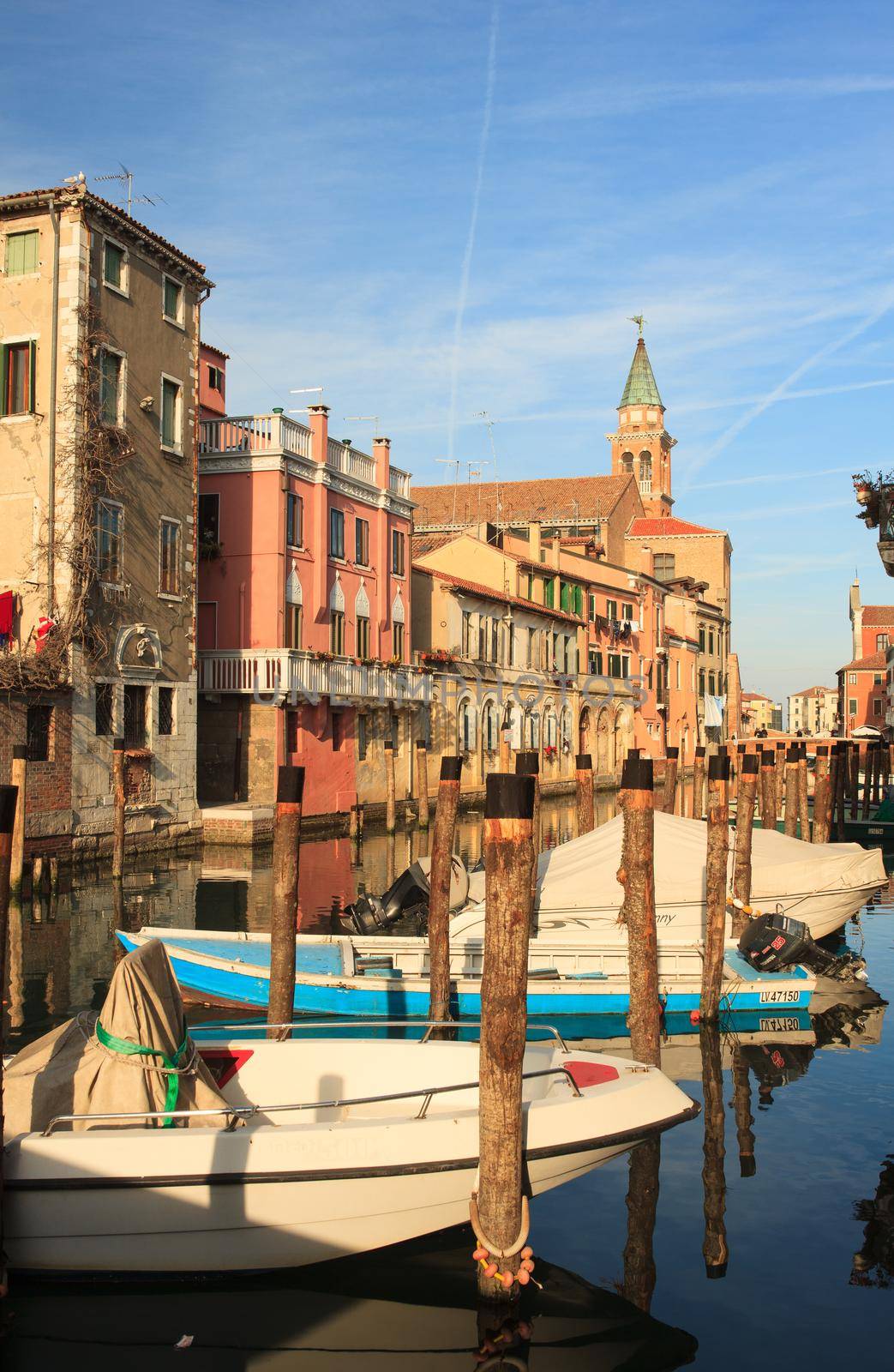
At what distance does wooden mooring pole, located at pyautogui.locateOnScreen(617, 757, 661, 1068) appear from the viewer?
34.4ft

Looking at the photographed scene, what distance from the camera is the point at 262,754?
1187 inches

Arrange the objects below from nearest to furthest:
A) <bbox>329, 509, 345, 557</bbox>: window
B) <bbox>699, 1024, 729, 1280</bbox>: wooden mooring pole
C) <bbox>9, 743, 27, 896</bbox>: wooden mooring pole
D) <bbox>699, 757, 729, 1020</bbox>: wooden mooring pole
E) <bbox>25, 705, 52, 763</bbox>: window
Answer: <bbox>699, 1024, 729, 1280</bbox>: wooden mooring pole → <bbox>699, 757, 729, 1020</bbox>: wooden mooring pole → <bbox>9, 743, 27, 896</bbox>: wooden mooring pole → <bbox>25, 705, 52, 763</bbox>: window → <bbox>329, 509, 345, 557</bbox>: window

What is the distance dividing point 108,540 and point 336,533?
972 cm

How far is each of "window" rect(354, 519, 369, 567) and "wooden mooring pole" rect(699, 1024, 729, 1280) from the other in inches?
914

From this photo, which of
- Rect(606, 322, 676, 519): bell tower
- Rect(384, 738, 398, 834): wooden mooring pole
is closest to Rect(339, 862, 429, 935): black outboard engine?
Rect(384, 738, 398, 834): wooden mooring pole

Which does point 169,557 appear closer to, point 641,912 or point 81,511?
point 81,511

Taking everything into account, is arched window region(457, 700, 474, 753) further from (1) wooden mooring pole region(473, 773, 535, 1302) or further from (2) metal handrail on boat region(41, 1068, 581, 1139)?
(1) wooden mooring pole region(473, 773, 535, 1302)

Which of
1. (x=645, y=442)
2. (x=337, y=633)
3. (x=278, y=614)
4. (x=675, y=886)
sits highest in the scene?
(x=645, y=442)

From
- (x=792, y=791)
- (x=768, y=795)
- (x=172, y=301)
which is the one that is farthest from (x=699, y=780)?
Answer: (x=172, y=301)

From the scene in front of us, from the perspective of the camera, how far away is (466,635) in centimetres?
4338

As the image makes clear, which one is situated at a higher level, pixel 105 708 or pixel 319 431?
pixel 319 431

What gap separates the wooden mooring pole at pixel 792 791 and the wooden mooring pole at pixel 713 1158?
1629cm

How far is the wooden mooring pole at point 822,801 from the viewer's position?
93.7 ft

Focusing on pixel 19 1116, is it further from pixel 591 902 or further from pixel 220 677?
pixel 220 677
